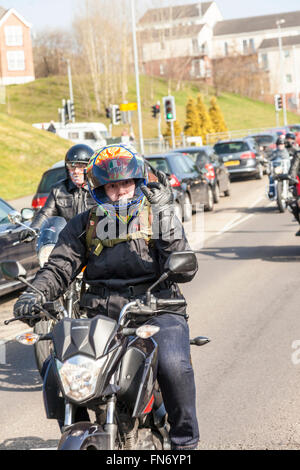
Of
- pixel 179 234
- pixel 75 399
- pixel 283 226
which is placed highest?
pixel 179 234

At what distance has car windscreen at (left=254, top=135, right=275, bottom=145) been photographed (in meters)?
39.0

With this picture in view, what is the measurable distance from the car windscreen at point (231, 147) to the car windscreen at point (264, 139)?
6618 mm

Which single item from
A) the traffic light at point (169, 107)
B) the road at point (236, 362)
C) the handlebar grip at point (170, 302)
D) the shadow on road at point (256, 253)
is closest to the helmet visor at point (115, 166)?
the handlebar grip at point (170, 302)

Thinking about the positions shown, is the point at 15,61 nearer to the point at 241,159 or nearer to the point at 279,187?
the point at 241,159

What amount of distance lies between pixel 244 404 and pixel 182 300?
2.03 metres

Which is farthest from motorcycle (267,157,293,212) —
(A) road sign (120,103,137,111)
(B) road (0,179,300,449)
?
(A) road sign (120,103,137,111)

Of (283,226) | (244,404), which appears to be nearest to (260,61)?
(283,226)

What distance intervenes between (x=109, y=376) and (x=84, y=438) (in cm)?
27

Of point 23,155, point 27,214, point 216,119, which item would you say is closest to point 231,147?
point 23,155

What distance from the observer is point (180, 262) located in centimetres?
378

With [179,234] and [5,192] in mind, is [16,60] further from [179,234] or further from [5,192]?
[179,234]

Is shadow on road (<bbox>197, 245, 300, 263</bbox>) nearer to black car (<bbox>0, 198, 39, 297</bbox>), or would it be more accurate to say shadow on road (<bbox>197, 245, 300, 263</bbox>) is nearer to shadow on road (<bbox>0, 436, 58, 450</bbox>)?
black car (<bbox>0, 198, 39, 297</bbox>)

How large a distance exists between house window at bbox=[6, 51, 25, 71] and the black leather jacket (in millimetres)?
76058
